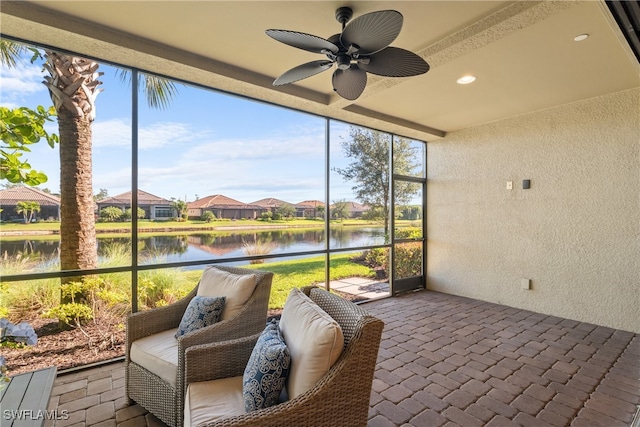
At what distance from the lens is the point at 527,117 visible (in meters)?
4.62

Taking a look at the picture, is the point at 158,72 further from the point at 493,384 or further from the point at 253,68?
the point at 493,384

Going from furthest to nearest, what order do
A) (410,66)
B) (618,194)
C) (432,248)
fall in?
(432,248)
(618,194)
(410,66)

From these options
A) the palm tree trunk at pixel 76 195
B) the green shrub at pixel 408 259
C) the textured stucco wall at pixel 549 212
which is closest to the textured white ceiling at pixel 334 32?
the textured stucco wall at pixel 549 212

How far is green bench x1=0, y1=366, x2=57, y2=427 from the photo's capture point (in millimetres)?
1490

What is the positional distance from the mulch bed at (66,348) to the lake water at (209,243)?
0.66 metres

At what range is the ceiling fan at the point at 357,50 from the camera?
1.87 m

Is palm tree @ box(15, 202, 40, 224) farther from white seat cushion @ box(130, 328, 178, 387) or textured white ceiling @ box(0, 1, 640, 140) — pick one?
white seat cushion @ box(130, 328, 178, 387)

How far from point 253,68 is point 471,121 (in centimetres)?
354

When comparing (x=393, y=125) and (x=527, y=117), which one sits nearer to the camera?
(x=527, y=117)

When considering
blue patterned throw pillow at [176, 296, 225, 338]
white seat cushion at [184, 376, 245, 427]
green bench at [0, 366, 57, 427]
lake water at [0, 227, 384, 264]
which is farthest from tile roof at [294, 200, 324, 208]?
green bench at [0, 366, 57, 427]

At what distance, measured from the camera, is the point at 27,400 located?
163 centimetres

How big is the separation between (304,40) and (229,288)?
184 cm

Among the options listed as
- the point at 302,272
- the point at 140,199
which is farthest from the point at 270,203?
the point at 140,199

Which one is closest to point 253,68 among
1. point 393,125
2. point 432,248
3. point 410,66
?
point 410,66
